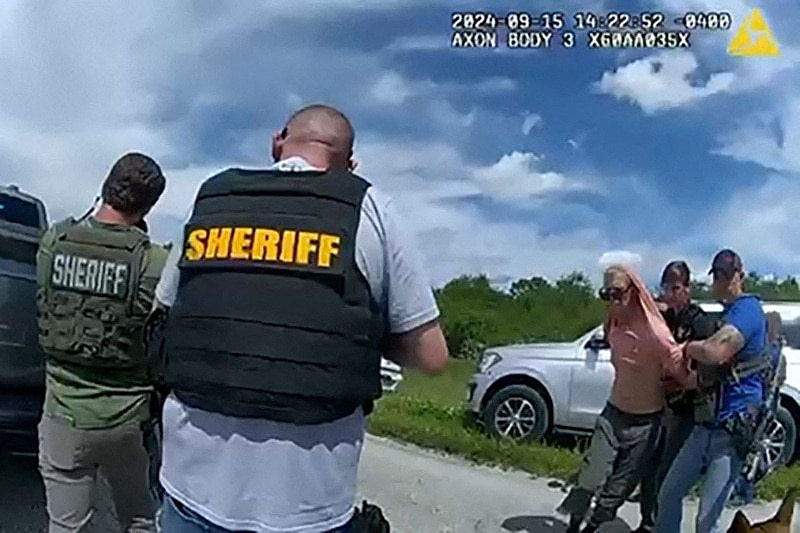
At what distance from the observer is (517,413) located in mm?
8328

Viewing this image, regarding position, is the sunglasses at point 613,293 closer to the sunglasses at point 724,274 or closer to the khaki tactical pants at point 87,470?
the sunglasses at point 724,274

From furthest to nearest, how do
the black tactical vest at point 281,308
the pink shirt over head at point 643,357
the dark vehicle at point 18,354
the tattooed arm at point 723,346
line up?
the pink shirt over head at point 643,357
the dark vehicle at point 18,354
the tattooed arm at point 723,346
the black tactical vest at point 281,308

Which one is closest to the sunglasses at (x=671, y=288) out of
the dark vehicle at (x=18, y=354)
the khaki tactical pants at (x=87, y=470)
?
the khaki tactical pants at (x=87, y=470)

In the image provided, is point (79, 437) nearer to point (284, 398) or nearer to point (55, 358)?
point (55, 358)

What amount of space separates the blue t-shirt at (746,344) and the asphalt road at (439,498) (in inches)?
52.9

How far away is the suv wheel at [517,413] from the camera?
823cm

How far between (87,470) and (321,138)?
5.34 ft

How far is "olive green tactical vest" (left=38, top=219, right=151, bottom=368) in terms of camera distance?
2936 mm

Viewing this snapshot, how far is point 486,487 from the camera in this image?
245 inches

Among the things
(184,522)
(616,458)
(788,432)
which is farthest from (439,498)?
(184,522)

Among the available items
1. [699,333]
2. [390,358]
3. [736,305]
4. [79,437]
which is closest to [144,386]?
[79,437]

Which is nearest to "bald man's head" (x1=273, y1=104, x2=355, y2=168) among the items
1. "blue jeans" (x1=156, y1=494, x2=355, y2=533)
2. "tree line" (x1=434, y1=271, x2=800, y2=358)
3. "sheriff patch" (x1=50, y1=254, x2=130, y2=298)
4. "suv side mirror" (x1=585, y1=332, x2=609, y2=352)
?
"blue jeans" (x1=156, y1=494, x2=355, y2=533)

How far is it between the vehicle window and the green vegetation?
8.06 ft

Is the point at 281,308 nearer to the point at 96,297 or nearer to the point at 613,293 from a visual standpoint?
the point at 96,297
